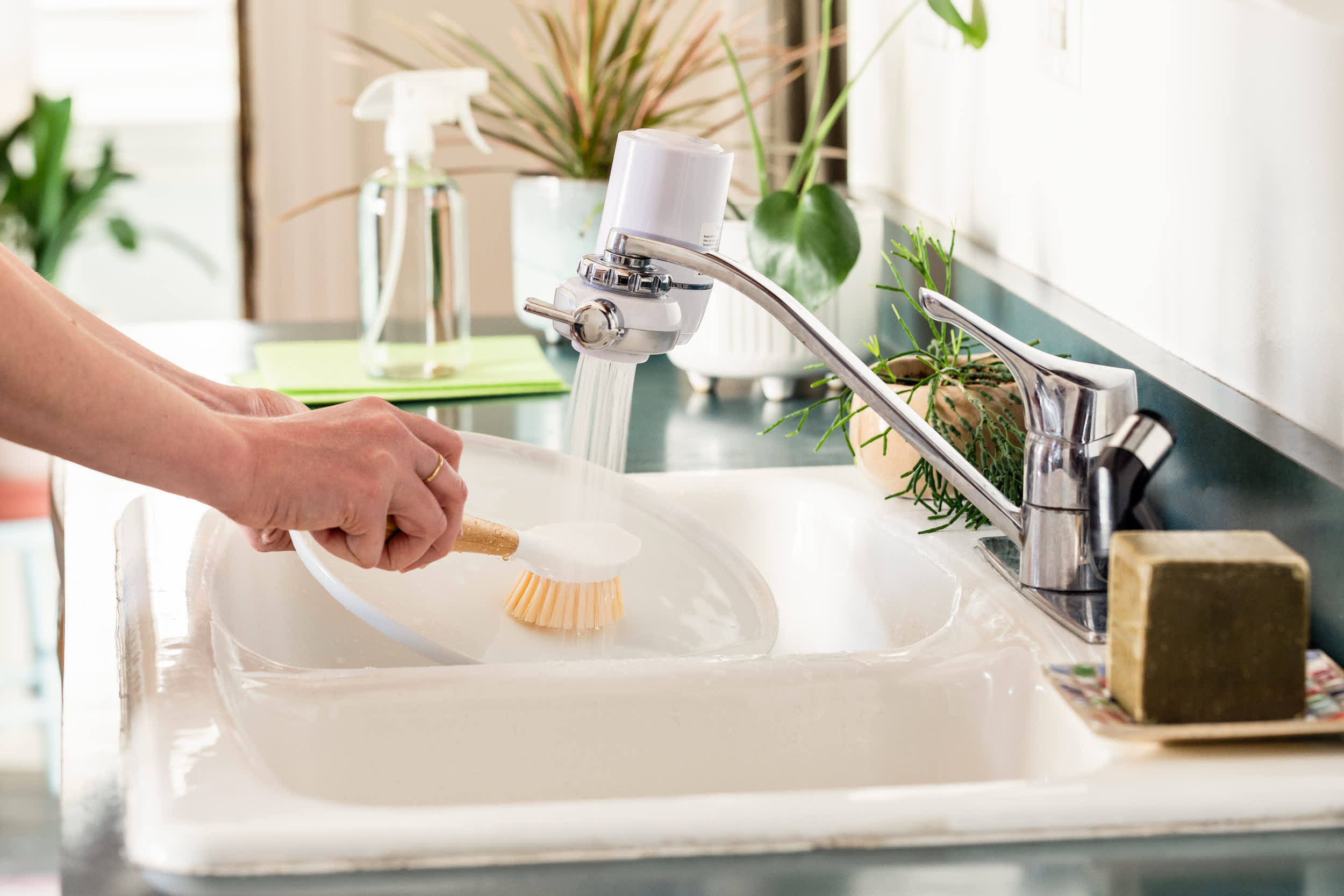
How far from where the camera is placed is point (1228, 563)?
0.55 m

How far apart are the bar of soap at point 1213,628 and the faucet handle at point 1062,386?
16cm

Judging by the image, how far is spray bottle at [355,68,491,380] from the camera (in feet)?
4.47

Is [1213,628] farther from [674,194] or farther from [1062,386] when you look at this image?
[674,194]

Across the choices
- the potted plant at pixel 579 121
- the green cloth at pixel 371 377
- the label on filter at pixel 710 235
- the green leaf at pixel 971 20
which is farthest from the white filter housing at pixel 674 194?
the potted plant at pixel 579 121

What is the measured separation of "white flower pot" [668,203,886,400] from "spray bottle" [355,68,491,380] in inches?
8.6

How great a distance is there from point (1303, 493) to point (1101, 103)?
39cm

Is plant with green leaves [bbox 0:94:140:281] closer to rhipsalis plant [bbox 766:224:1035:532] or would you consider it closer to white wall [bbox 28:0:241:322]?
white wall [bbox 28:0:241:322]

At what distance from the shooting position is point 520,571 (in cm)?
93

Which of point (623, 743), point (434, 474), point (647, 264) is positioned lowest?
point (623, 743)

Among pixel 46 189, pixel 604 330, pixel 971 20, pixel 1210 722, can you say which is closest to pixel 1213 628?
pixel 1210 722

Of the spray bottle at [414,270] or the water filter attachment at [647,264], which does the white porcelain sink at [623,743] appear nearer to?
the water filter attachment at [647,264]

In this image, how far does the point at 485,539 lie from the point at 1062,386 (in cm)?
31

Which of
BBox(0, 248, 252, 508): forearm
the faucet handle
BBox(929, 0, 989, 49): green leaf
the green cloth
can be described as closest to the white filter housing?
the faucet handle

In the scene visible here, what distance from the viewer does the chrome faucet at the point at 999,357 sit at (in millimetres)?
729
